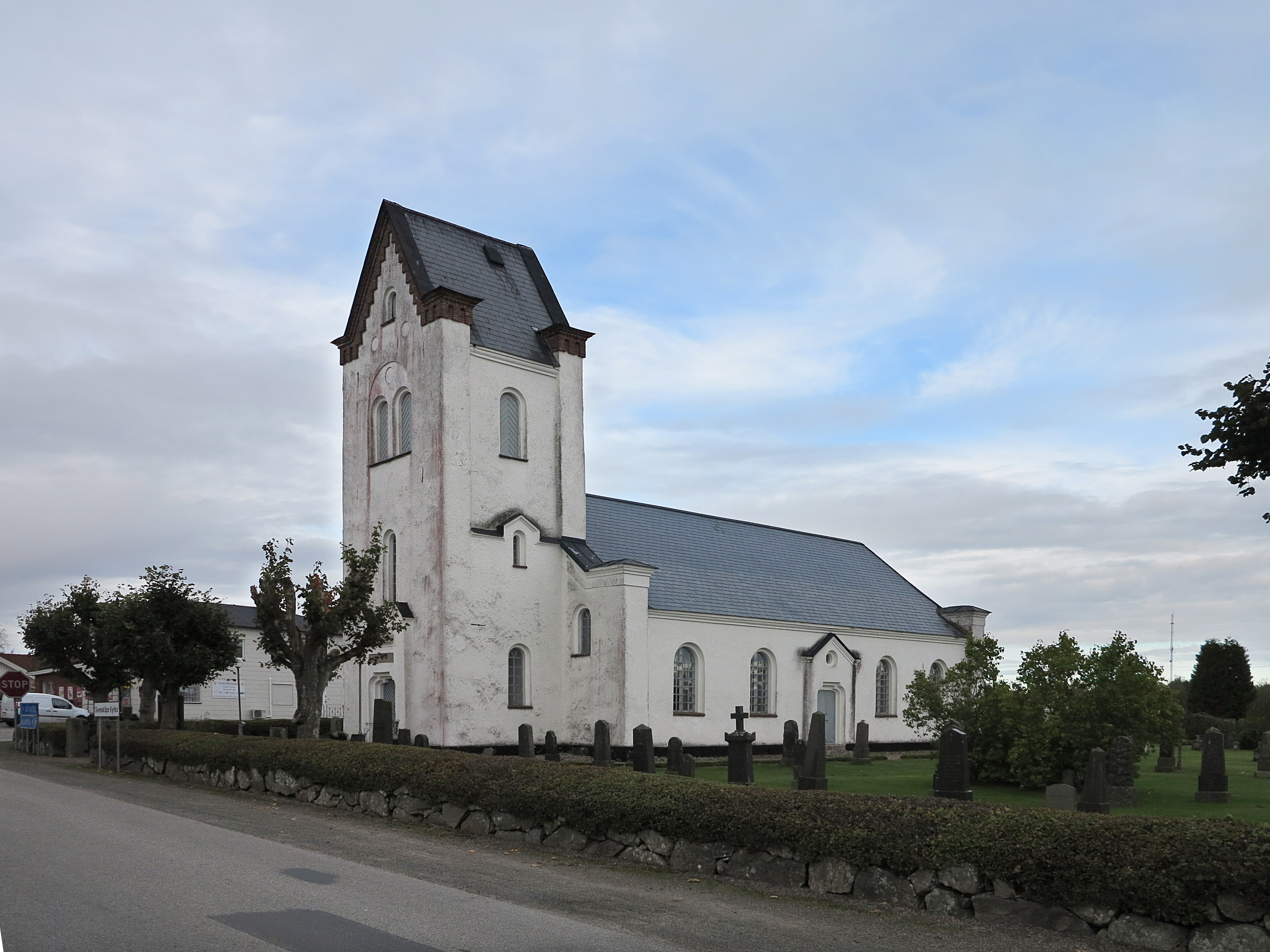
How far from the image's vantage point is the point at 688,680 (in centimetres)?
3516

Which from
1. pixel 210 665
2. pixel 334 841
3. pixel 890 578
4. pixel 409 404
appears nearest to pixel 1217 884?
pixel 334 841

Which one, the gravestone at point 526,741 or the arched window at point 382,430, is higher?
the arched window at point 382,430

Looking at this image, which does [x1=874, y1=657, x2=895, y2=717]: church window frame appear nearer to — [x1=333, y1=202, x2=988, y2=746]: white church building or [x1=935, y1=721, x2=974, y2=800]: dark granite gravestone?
[x1=333, y1=202, x2=988, y2=746]: white church building

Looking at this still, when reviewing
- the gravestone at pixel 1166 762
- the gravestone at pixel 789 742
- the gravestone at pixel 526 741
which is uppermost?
the gravestone at pixel 526 741

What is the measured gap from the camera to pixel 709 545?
40.1 metres

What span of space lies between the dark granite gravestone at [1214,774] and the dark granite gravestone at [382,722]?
16986 millimetres

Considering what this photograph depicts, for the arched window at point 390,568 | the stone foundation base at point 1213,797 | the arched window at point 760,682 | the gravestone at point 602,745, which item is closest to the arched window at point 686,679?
the arched window at point 760,682

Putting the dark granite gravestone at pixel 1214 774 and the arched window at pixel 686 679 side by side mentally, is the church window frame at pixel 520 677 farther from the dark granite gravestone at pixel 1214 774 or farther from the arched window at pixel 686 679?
the dark granite gravestone at pixel 1214 774

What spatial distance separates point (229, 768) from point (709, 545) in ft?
69.7

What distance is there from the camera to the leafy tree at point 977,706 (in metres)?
23.4

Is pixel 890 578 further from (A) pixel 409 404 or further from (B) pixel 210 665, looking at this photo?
(B) pixel 210 665

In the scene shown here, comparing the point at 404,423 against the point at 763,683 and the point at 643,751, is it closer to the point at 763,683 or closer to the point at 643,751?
the point at 763,683

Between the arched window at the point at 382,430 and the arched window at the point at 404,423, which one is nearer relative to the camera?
the arched window at the point at 404,423

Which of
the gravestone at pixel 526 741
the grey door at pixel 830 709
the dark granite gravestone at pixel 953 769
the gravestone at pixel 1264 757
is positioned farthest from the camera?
the grey door at pixel 830 709
